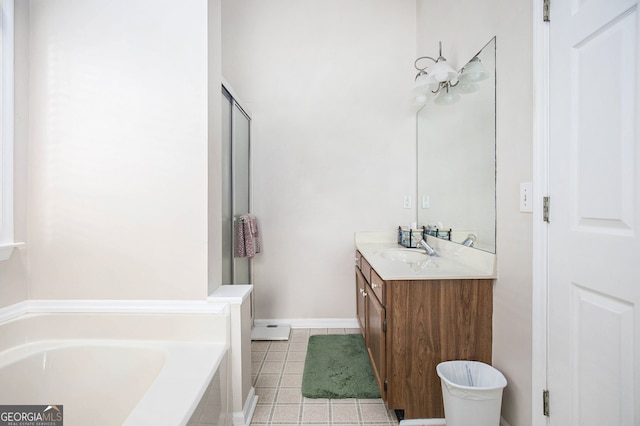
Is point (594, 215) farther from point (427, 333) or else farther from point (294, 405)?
point (294, 405)

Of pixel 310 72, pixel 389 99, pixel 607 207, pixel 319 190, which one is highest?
pixel 310 72

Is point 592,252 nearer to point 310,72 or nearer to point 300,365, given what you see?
point 300,365

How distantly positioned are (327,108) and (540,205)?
2.02m

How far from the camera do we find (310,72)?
2.81 meters

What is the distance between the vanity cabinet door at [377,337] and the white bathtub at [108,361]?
30.6 inches

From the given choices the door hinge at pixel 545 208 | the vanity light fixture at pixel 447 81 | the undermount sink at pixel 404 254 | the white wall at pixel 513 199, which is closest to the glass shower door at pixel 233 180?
the undermount sink at pixel 404 254

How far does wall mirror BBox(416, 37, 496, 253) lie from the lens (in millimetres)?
1596

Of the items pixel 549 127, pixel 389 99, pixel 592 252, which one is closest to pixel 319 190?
pixel 389 99

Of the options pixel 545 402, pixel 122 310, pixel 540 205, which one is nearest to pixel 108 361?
pixel 122 310

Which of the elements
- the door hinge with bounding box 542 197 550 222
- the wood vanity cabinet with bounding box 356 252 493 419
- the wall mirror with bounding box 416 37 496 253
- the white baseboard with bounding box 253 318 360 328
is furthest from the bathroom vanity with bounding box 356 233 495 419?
the white baseboard with bounding box 253 318 360 328

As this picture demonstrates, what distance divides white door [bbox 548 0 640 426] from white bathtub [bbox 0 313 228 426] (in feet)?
4.34

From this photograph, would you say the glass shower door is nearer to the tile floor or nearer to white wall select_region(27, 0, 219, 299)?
white wall select_region(27, 0, 219, 299)

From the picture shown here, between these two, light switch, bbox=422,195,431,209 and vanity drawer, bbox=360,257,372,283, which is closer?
vanity drawer, bbox=360,257,372,283

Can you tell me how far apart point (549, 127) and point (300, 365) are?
2.02 m
